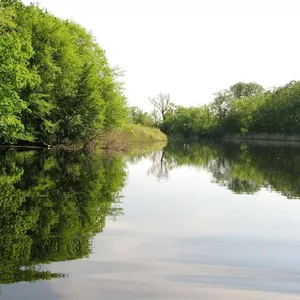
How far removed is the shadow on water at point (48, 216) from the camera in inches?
302

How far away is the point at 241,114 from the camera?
11006 cm

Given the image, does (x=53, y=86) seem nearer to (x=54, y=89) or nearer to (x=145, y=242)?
(x=54, y=89)

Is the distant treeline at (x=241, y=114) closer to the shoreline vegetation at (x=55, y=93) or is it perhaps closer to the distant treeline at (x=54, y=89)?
the shoreline vegetation at (x=55, y=93)

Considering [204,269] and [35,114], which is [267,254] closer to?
[204,269]

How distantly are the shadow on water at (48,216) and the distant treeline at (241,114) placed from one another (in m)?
84.7

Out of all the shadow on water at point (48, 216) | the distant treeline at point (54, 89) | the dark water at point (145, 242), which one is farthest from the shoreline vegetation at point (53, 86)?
the dark water at point (145, 242)

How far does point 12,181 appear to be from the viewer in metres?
17.6

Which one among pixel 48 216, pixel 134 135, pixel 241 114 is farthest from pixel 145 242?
pixel 241 114

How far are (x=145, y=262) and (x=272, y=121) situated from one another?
97572 millimetres

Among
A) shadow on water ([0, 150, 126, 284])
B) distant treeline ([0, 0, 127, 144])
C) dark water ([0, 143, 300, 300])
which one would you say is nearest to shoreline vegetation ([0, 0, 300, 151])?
distant treeline ([0, 0, 127, 144])

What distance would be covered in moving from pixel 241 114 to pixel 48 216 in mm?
102838

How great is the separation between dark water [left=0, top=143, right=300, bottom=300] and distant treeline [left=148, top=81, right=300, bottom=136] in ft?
282

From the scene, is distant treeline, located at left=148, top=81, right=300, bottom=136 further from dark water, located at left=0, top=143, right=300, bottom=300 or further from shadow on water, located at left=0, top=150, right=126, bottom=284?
dark water, located at left=0, top=143, right=300, bottom=300

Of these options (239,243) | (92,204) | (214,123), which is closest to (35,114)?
(92,204)
